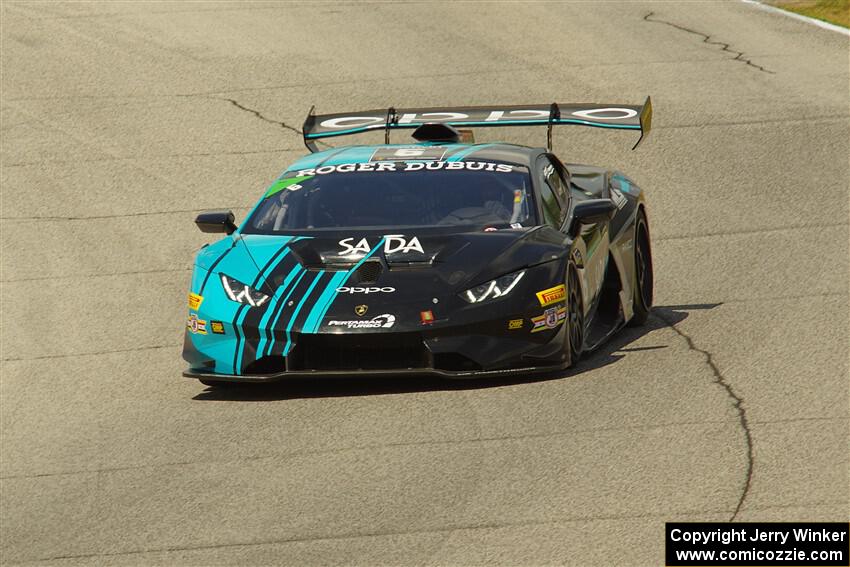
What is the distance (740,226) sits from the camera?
43.5 feet

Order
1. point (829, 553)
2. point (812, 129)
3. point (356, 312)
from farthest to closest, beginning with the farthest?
1. point (812, 129)
2. point (356, 312)
3. point (829, 553)

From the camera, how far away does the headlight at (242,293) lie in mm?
8586

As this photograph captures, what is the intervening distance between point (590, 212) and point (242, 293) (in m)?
2.11

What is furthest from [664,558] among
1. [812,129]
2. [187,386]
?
[812,129]

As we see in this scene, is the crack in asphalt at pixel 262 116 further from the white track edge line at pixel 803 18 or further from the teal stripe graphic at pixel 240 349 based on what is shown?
the teal stripe graphic at pixel 240 349

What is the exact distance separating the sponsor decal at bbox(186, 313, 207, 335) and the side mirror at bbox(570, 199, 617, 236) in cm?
223

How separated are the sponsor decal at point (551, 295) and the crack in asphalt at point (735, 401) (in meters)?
0.93

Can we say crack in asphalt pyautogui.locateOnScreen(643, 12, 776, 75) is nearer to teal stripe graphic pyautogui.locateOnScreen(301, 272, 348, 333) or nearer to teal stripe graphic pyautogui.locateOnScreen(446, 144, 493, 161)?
teal stripe graphic pyautogui.locateOnScreen(446, 144, 493, 161)

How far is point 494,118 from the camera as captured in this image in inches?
428

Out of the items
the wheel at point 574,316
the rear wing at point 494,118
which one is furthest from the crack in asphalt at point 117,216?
the wheel at point 574,316

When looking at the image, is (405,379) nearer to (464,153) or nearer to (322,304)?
(322,304)

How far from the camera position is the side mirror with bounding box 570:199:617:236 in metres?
9.27

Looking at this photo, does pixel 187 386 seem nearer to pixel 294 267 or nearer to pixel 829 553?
pixel 294 267

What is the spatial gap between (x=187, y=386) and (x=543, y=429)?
2743mm
